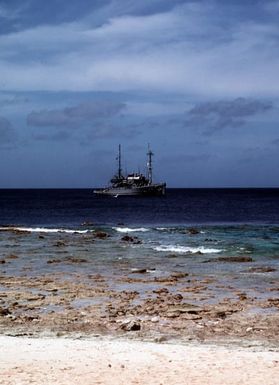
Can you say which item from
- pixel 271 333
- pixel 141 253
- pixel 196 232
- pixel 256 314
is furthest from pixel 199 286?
pixel 196 232

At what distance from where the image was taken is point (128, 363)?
1352 cm

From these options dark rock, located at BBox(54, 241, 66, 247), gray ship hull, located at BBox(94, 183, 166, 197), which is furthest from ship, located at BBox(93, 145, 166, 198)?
dark rock, located at BBox(54, 241, 66, 247)

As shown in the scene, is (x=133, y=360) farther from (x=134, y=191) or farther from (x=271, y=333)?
(x=134, y=191)

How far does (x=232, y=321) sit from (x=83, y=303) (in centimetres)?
603

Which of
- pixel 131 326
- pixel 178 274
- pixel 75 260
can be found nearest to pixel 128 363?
pixel 131 326

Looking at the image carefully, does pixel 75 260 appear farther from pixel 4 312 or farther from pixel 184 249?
pixel 4 312

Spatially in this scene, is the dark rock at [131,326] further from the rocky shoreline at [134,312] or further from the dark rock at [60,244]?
the dark rock at [60,244]

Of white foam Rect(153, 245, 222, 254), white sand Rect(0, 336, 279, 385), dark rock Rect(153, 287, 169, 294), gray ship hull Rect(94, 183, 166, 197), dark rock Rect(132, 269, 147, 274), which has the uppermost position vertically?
gray ship hull Rect(94, 183, 166, 197)

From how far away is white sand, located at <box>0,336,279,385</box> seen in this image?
12.3 meters

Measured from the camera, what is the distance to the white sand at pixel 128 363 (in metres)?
12.3

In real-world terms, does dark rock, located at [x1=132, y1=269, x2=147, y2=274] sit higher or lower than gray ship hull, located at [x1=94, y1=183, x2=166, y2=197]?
lower

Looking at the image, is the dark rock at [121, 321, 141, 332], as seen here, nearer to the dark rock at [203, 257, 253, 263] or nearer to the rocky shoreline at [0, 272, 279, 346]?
the rocky shoreline at [0, 272, 279, 346]

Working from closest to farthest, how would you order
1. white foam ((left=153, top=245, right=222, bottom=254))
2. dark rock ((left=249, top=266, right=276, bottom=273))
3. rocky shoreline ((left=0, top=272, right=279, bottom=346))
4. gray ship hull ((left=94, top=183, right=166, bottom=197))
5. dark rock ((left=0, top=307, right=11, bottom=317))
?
rocky shoreline ((left=0, top=272, right=279, bottom=346)) → dark rock ((left=0, top=307, right=11, bottom=317)) → dark rock ((left=249, top=266, right=276, bottom=273)) → white foam ((left=153, top=245, right=222, bottom=254)) → gray ship hull ((left=94, top=183, right=166, bottom=197))

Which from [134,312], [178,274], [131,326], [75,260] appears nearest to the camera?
[131,326]
